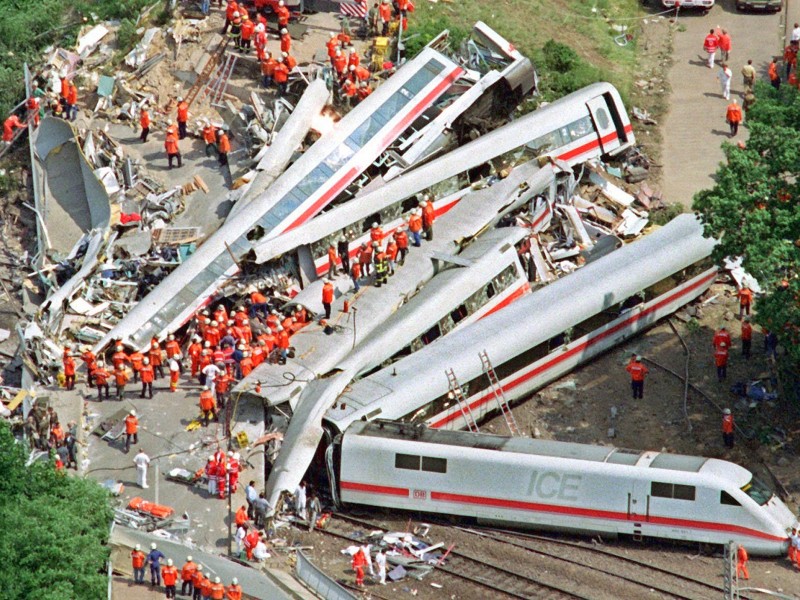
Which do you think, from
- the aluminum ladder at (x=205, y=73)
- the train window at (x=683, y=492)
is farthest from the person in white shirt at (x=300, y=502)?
the aluminum ladder at (x=205, y=73)

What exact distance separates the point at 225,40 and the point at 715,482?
24253 millimetres

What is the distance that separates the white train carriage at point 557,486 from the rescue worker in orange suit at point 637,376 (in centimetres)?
522

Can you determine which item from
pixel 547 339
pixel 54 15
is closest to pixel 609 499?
pixel 547 339

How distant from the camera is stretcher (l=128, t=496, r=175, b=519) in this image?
43094mm

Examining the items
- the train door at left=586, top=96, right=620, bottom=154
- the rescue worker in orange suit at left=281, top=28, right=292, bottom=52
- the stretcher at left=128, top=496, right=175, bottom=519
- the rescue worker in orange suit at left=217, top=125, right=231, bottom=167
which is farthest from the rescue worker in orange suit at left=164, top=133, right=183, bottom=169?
the stretcher at left=128, top=496, right=175, bottom=519

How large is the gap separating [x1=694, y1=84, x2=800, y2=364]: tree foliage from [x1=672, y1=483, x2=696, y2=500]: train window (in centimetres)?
475

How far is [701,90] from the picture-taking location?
61031 mm

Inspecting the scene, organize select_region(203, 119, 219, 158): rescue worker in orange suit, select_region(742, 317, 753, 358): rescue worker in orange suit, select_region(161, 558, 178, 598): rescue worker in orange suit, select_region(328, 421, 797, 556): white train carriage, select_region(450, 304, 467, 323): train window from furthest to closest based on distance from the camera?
Answer: select_region(203, 119, 219, 158): rescue worker in orange suit → select_region(742, 317, 753, 358): rescue worker in orange suit → select_region(450, 304, 467, 323): train window → select_region(328, 421, 797, 556): white train carriage → select_region(161, 558, 178, 598): rescue worker in orange suit

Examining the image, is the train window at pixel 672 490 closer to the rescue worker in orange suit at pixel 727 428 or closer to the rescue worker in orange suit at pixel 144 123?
the rescue worker in orange suit at pixel 727 428

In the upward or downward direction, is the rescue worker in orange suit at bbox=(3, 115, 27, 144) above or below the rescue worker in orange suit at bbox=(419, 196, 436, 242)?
above

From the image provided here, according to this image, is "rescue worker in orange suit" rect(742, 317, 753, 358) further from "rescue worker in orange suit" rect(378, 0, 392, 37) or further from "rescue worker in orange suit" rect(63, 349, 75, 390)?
"rescue worker in orange suit" rect(63, 349, 75, 390)

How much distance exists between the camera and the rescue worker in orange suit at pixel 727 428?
45906 millimetres

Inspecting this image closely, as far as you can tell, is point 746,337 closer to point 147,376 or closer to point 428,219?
point 428,219

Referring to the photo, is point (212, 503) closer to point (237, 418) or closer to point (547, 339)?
point (237, 418)
